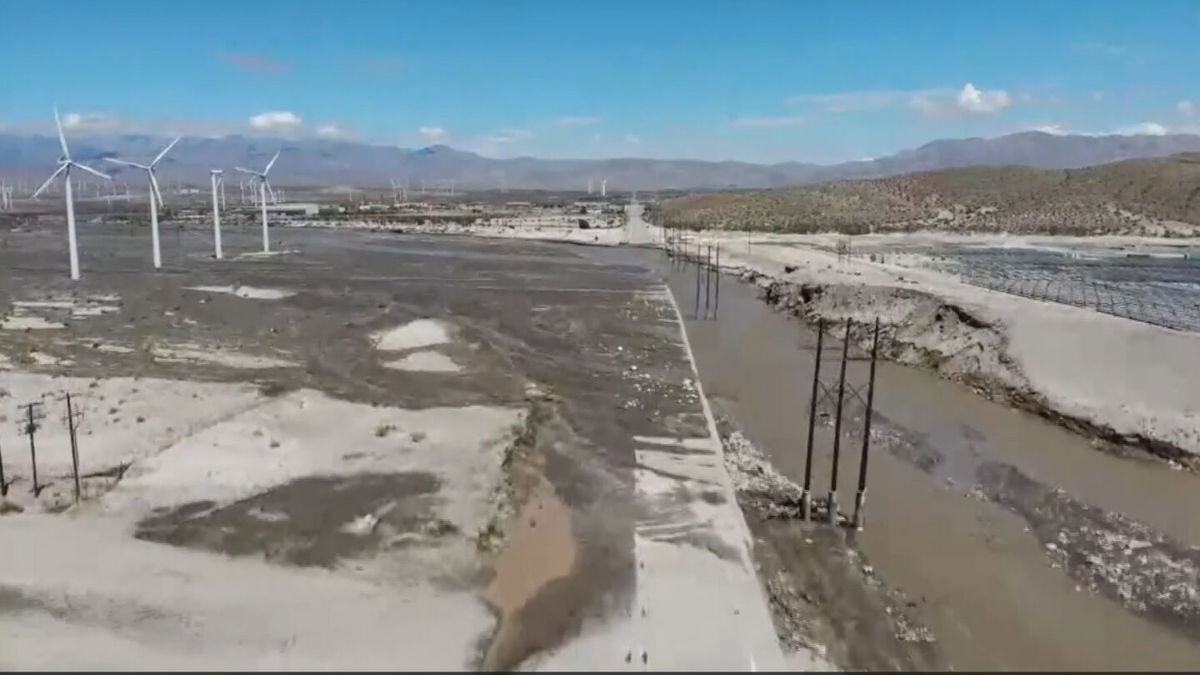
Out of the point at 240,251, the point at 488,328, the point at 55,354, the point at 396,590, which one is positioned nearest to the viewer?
the point at 396,590

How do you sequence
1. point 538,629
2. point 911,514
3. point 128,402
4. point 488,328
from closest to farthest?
1. point 538,629
2. point 911,514
3. point 128,402
4. point 488,328

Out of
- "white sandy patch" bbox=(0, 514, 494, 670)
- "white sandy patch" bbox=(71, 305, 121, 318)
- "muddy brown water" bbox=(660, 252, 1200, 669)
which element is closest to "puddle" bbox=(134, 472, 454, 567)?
"white sandy patch" bbox=(0, 514, 494, 670)

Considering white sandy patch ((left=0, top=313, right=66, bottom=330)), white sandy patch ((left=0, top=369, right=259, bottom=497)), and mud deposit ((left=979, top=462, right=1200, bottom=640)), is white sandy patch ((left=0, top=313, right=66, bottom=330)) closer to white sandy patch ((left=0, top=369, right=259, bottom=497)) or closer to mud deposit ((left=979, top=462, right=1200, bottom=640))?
white sandy patch ((left=0, top=369, right=259, bottom=497))

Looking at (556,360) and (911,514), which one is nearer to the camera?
(911,514)

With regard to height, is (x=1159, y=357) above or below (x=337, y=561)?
above

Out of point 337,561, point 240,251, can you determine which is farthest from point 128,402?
point 240,251

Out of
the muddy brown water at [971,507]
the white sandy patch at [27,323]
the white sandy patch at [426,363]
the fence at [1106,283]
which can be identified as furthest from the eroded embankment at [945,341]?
the white sandy patch at [27,323]

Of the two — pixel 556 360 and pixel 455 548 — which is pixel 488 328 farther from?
pixel 455 548

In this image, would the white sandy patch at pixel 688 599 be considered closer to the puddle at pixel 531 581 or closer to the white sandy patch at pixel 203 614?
the puddle at pixel 531 581
